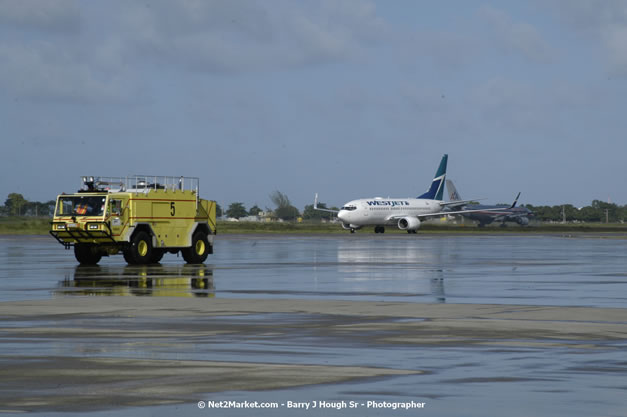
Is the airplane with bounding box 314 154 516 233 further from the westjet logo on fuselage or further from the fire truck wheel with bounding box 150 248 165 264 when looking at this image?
the fire truck wheel with bounding box 150 248 165 264

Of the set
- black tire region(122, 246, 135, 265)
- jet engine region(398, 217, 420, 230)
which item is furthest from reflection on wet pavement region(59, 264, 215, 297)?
jet engine region(398, 217, 420, 230)

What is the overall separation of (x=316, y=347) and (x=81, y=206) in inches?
1035

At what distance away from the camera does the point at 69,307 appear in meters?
19.6

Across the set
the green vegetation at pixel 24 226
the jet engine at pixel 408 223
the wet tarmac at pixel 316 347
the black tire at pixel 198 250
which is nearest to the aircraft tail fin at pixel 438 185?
the jet engine at pixel 408 223

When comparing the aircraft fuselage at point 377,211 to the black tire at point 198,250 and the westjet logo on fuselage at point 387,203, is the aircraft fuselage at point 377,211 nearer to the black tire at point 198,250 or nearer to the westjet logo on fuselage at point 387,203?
the westjet logo on fuselage at point 387,203

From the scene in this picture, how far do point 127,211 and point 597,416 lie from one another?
99.7ft

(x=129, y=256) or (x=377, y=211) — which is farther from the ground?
(x=377, y=211)

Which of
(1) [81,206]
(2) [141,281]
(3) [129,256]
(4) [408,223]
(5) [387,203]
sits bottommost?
(2) [141,281]

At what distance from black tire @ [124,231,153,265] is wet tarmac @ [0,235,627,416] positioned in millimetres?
9799

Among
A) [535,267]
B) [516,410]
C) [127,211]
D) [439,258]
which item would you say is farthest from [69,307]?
[439,258]

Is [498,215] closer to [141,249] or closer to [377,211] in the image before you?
[377,211]

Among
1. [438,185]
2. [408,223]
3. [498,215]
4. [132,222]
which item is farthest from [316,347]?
[498,215]

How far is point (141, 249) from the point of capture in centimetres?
3812

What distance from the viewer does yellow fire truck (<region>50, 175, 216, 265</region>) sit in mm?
37281
